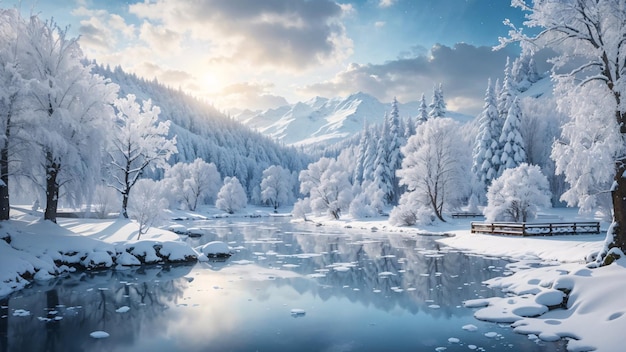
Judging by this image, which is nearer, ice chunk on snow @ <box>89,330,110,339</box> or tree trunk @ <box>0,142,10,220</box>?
ice chunk on snow @ <box>89,330,110,339</box>

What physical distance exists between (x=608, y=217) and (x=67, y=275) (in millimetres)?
39417

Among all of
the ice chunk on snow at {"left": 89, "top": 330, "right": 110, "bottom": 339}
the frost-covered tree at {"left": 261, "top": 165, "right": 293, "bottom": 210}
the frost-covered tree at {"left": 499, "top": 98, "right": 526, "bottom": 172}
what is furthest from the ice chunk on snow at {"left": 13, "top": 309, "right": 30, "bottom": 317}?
the frost-covered tree at {"left": 261, "top": 165, "right": 293, "bottom": 210}

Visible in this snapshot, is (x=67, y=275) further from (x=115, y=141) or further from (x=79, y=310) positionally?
(x=115, y=141)

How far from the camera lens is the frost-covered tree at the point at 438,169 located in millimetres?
43688

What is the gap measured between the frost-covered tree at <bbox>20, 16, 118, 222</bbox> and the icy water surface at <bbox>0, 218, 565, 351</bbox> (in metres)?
6.37

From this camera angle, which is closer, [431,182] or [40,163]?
[40,163]

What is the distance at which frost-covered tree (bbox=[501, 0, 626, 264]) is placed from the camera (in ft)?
43.0

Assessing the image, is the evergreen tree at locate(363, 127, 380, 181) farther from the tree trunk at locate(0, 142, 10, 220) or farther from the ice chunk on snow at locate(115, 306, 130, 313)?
the ice chunk on snow at locate(115, 306, 130, 313)

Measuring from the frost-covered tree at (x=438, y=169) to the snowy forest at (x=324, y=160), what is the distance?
13 cm

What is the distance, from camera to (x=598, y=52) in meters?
13.4

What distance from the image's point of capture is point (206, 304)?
1402 cm

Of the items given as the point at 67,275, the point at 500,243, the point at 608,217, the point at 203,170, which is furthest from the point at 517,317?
the point at 203,170

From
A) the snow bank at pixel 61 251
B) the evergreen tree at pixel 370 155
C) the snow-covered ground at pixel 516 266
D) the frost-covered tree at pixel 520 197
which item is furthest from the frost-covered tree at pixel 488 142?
the snow bank at pixel 61 251

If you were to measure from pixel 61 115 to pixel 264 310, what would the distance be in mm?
16651
